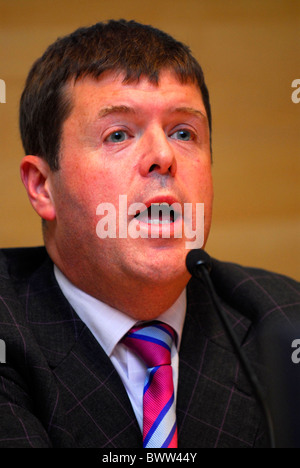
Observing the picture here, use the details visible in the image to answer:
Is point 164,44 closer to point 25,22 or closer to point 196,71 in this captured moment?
point 196,71

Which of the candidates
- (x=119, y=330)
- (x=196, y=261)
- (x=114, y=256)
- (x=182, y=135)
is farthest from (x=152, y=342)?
(x=182, y=135)

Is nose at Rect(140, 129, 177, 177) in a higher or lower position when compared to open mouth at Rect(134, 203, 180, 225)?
higher

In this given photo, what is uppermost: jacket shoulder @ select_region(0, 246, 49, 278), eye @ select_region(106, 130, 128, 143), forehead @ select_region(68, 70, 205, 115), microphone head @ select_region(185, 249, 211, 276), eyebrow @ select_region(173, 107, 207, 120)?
forehead @ select_region(68, 70, 205, 115)

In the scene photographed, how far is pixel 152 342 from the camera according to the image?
3.69ft

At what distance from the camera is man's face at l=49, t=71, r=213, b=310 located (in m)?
1.06

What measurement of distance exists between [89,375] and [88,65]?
0.62 meters

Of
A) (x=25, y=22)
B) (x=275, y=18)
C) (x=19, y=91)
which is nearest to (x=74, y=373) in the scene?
(x=19, y=91)

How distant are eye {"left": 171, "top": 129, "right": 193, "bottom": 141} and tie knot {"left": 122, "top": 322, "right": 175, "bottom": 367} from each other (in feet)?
1.29

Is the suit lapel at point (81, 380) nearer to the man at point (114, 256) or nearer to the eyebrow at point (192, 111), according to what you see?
the man at point (114, 256)

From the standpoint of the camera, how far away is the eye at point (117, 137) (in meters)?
1.12

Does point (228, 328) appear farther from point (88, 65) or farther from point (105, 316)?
point (88, 65)

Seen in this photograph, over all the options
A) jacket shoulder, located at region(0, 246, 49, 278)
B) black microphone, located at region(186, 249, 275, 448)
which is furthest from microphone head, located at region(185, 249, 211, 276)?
jacket shoulder, located at region(0, 246, 49, 278)

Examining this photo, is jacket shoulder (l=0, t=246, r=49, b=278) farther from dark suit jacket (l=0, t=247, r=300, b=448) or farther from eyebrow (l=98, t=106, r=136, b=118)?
eyebrow (l=98, t=106, r=136, b=118)
